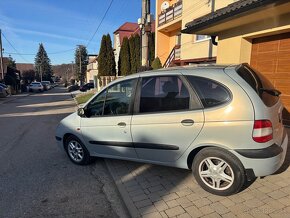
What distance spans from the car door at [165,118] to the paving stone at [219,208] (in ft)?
2.61

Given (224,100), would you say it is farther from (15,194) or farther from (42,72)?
(42,72)

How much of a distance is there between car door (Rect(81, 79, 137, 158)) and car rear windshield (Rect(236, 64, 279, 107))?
1.65 m

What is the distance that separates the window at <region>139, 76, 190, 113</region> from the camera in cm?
346

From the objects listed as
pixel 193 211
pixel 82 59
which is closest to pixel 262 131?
pixel 193 211

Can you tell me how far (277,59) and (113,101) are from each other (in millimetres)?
4533

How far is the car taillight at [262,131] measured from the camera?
293cm

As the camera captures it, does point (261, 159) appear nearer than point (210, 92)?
Yes

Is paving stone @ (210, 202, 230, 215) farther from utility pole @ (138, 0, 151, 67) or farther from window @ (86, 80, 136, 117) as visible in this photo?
utility pole @ (138, 0, 151, 67)

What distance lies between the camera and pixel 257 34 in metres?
6.30

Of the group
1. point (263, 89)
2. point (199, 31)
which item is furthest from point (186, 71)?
point (199, 31)

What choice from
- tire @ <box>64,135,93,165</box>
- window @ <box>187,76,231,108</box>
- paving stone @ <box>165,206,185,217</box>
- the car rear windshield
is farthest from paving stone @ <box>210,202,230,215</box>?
tire @ <box>64,135,93,165</box>

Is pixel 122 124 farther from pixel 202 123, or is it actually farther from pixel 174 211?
pixel 174 211

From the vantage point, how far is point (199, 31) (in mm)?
7531

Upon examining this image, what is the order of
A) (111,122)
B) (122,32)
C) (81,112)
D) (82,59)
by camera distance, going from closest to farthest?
(111,122)
(81,112)
(122,32)
(82,59)
